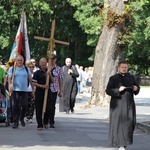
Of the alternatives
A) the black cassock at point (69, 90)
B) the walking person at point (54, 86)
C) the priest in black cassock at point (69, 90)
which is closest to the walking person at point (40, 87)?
the walking person at point (54, 86)

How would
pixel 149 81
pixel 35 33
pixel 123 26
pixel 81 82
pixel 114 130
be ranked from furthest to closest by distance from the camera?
pixel 149 81
pixel 35 33
pixel 81 82
pixel 123 26
pixel 114 130

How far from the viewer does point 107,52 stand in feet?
88.9

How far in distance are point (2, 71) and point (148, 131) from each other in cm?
388

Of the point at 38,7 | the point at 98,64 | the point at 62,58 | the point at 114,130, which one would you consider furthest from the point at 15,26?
the point at 114,130

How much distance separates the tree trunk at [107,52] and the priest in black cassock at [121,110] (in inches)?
561

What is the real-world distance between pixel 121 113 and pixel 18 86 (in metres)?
5.14

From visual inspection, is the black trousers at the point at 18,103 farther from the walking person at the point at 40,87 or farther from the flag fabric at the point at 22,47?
the flag fabric at the point at 22,47

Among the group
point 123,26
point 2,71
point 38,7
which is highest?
point 38,7

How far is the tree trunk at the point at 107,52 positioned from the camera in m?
26.6

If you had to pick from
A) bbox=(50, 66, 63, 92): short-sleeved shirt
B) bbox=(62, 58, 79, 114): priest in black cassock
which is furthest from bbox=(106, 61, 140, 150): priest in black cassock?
bbox=(62, 58, 79, 114): priest in black cassock

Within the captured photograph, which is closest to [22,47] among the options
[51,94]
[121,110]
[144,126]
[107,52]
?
[51,94]

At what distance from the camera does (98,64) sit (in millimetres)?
27812

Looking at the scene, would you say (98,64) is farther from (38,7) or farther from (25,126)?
(38,7)

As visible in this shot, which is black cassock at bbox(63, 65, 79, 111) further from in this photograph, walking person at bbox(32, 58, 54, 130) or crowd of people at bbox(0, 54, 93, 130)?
walking person at bbox(32, 58, 54, 130)
